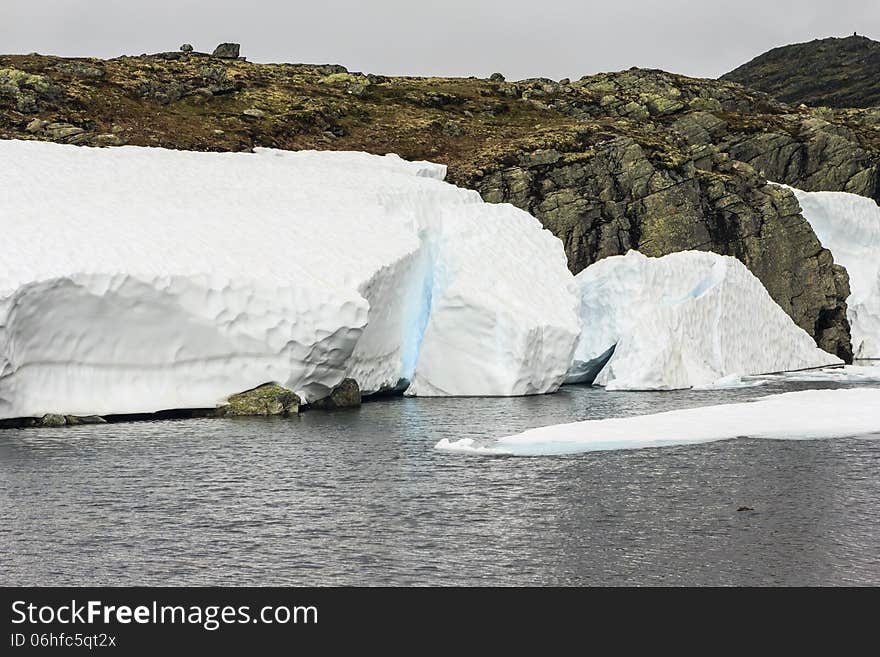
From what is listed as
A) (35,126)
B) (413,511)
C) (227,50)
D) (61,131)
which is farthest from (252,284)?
(227,50)

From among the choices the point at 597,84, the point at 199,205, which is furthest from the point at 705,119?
the point at 199,205

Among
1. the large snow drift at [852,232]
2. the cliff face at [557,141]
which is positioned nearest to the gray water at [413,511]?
the cliff face at [557,141]

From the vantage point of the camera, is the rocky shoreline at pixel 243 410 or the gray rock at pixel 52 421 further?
the rocky shoreline at pixel 243 410

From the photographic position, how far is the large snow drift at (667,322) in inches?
1555

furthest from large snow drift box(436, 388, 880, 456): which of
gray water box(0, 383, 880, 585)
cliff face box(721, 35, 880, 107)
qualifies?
cliff face box(721, 35, 880, 107)

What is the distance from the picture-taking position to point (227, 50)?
94.1 m

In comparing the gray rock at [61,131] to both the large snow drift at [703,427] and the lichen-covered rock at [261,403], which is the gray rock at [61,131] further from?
the large snow drift at [703,427]

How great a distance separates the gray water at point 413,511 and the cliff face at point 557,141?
31017 mm

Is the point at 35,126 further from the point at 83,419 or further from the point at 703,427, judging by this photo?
the point at 703,427

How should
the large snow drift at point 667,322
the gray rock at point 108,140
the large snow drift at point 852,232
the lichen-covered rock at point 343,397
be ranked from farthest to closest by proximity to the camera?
the large snow drift at point 852,232 → the gray rock at point 108,140 → the large snow drift at point 667,322 → the lichen-covered rock at point 343,397

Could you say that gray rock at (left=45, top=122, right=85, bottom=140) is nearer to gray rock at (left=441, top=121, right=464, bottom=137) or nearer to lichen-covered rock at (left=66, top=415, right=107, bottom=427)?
gray rock at (left=441, top=121, right=464, bottom=137)

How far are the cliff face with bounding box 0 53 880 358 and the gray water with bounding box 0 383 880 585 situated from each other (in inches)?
1221

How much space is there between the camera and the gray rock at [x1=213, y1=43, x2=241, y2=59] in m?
93.4
